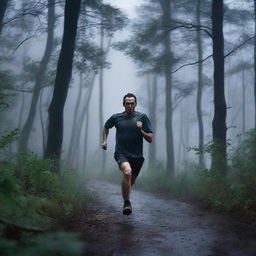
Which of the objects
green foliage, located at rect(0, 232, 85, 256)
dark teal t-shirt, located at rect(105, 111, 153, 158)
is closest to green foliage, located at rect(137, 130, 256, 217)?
dark teal t-shirt, located at rect(105, 111, 153, 158)

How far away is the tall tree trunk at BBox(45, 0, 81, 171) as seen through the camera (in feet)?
35.1

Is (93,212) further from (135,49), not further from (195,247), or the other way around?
(135,49)

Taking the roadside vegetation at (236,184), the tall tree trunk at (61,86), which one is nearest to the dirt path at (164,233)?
the roadside vegetation at (236,184)

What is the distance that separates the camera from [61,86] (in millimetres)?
10859

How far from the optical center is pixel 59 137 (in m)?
10.8

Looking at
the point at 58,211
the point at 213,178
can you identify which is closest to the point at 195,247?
the point at 58,211

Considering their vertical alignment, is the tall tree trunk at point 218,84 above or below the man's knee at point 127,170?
above

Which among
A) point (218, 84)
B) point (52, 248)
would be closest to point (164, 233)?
point (52, 248)

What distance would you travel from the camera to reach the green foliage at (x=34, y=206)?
2.25 meters

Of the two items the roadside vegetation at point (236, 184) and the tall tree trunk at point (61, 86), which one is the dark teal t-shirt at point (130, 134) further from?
the tall tree trunk at point (61, 86)

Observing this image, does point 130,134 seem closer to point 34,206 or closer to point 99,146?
point 34,206

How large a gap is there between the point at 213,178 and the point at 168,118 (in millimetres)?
12338

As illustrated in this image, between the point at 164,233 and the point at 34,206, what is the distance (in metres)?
2.07

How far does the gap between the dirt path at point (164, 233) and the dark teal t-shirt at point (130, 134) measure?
4.33ft
